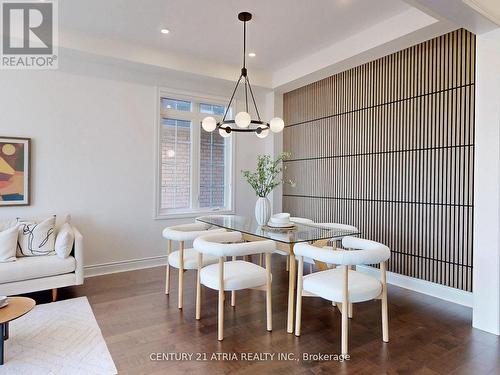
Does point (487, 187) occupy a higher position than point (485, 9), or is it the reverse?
point (485, 9)

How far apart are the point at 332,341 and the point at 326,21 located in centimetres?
330

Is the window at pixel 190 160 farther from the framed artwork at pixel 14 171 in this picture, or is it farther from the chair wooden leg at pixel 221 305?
the chair wooden leg at pixel 221 305

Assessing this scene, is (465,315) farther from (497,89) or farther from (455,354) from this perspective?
(497,89)

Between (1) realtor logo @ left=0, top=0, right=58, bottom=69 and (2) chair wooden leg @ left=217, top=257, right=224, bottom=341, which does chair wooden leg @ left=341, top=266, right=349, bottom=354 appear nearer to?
(2) chair wooden leg @ left=217, top=257, right=224, bottom=341

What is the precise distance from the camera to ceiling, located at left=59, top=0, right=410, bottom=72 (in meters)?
3.26

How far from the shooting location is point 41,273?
3305mm

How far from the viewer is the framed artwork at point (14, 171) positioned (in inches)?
148

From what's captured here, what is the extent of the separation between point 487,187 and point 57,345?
3796mm

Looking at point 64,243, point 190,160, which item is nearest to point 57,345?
point 64,243

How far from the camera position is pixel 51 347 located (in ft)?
8.05

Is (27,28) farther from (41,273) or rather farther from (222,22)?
(41,273)

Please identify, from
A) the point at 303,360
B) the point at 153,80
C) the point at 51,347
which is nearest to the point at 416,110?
the point at 303,360

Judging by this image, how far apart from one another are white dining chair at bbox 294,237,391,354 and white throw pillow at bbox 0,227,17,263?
2.91 metres

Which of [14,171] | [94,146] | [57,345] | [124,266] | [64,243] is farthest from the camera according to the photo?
[124,266]
